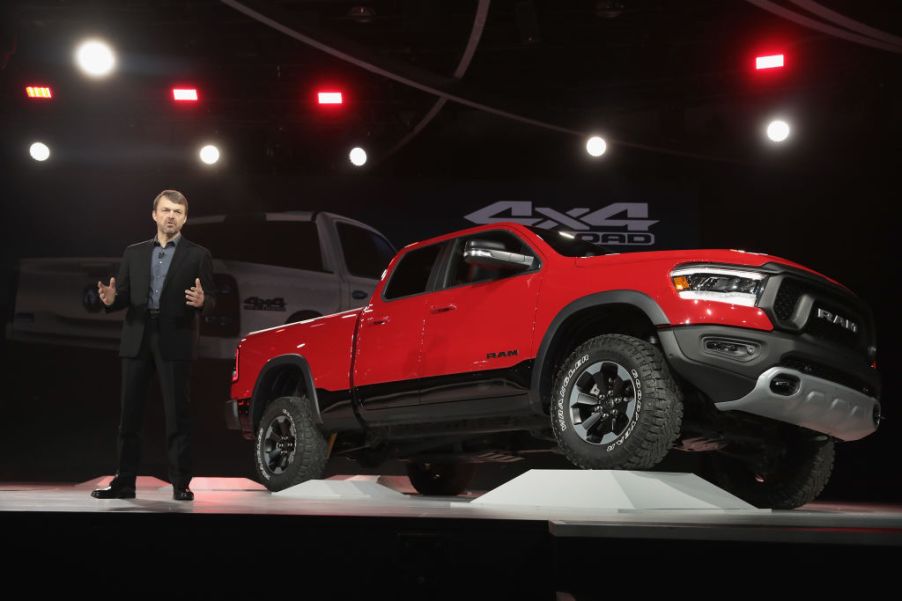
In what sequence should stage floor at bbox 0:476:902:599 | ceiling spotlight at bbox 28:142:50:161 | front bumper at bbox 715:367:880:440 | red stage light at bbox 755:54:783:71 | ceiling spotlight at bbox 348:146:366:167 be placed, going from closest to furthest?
stage floor at bbox 0:476:902:599 < front bumper at bbox 715:367:880:440 < red stage light at bbox 755:54:783:71 < ceiling spotlight at bbox 28:142:50:161 < ceiling spotlight at bbox 348:146:366:167

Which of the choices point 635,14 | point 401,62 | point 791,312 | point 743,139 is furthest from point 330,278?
point 791,312

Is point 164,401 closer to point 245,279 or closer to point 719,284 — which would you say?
point 719,284

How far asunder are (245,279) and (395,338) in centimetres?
356

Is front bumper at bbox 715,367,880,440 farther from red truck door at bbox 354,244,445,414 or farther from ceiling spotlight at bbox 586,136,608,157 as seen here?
ceiling spotlight at bbox 586,136,608,157

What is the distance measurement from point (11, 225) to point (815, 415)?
28.4 ft

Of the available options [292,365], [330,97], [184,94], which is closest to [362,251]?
[330,97]

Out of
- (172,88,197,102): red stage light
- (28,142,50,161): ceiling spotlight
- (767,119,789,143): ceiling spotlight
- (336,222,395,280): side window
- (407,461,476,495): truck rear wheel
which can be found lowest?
(407,461,476,495): truck rear wheel

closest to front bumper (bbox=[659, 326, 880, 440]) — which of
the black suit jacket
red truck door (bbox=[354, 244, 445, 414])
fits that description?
red truck door (bbox=[354, 244, 445, 414])

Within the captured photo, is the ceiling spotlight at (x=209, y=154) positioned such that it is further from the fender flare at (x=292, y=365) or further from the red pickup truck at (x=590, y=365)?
the red pickup truck at (x=590, y=365)

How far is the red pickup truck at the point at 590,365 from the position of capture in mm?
4527

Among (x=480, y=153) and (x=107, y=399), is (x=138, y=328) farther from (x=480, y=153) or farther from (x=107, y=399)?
(x=480, y=153)

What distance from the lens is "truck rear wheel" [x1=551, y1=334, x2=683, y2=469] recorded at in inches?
177

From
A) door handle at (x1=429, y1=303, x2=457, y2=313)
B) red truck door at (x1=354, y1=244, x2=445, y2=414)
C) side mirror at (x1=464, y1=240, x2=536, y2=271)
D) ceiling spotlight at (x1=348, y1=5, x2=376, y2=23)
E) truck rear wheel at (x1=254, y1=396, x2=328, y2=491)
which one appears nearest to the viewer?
side mirror at (x1=464, y1=240, x2=536, y2=271)

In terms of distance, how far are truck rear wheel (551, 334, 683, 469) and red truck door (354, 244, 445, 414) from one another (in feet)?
3.94
